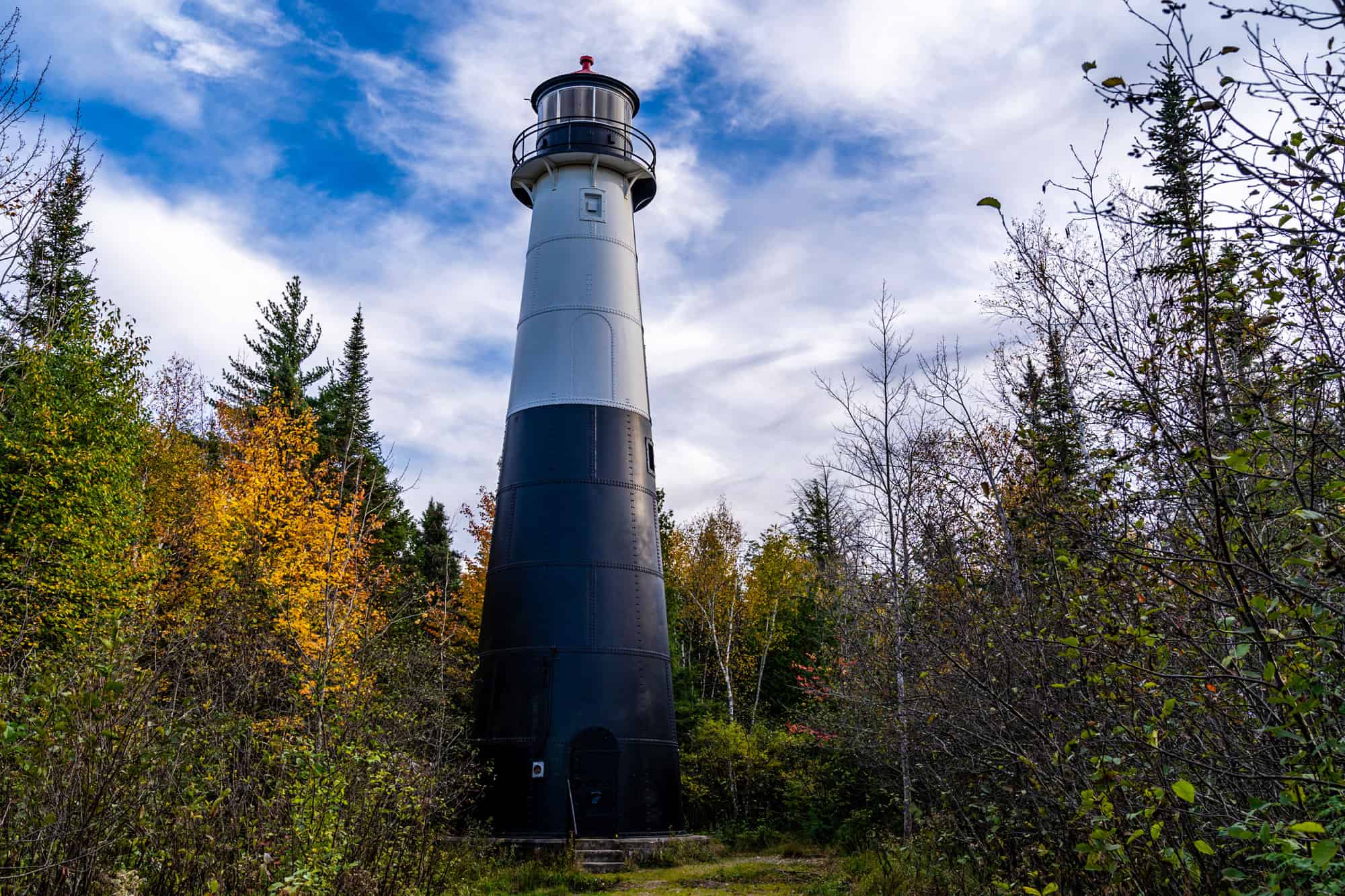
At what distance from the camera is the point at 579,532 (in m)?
13.1

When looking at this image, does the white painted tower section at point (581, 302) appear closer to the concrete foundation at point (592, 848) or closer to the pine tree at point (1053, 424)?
the concrete foundation at point (592, 848)

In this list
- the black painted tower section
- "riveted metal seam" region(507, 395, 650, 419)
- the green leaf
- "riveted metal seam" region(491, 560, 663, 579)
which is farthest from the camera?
"riveted metal seam" region(507, 395, 650, 419)

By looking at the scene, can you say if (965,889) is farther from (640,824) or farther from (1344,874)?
(640,824)

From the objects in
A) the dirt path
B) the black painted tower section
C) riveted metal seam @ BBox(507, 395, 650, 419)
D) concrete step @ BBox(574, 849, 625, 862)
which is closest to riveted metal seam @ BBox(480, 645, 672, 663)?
the black painted tower section

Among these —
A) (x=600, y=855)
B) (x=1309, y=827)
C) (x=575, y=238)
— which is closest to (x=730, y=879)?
(x=600, y=855)

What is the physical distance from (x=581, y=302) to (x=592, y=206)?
186 cm

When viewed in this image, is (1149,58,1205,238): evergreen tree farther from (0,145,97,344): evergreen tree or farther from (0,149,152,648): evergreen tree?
(0,149,152,648): evergreen tree

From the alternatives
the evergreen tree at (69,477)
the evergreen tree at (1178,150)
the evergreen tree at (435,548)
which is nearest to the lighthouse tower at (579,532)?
the evergreen tree at (69,477)

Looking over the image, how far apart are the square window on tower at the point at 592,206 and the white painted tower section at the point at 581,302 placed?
1cm

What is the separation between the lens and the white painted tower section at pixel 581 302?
1402 cm

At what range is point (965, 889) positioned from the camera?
693 cm

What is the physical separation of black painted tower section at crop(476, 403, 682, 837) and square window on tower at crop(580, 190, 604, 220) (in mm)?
3342

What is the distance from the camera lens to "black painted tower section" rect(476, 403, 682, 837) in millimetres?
12117

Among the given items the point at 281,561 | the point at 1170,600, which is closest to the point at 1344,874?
the point at 1170,600
